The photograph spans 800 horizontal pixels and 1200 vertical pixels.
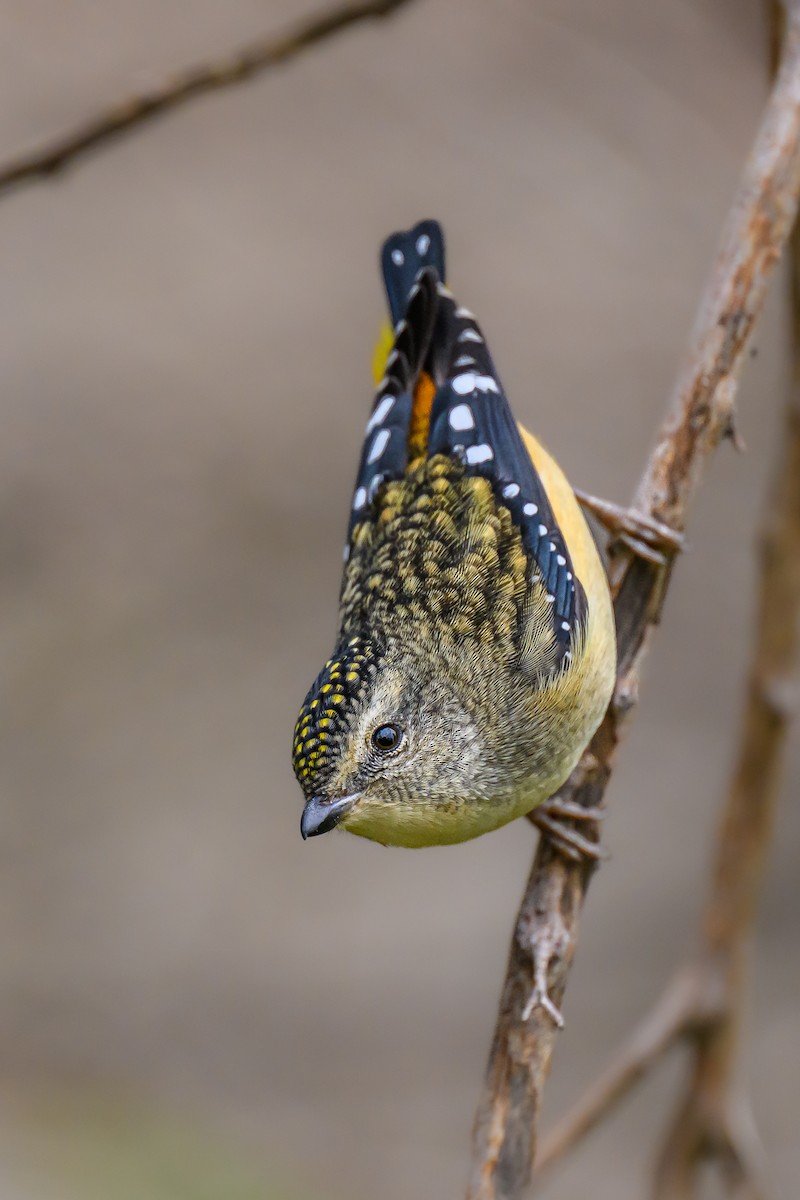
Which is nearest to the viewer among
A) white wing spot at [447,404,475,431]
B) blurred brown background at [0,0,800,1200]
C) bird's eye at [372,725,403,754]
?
bird's eye at [372,725,403,754]

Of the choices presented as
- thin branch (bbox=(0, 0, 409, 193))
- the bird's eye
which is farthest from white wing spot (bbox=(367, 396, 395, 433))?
the bird's eye

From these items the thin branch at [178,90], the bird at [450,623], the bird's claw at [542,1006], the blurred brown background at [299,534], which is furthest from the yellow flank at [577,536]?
the blurred brown background at [299,534]

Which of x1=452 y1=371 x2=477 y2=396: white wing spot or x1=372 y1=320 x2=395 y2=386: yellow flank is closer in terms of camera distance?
x1=452 y1=371 x2=477 y2=396: white wing spot

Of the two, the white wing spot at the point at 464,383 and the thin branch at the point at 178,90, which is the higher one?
the thin branch at the point at 178,90

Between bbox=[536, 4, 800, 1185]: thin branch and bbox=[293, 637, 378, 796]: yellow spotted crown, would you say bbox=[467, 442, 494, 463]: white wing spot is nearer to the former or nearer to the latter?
bbox=[293, 637, 378, 796]: yellow spotted crown

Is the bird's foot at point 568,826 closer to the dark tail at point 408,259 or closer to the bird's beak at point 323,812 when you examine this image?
the bird's beak at point 323,812

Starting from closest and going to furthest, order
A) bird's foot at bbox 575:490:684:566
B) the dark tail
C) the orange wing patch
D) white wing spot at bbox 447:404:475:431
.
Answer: bird's foot at bbox 575:490:684:566, white wing spot at bbox 447:404:475:431, the orange wing patch, the dark tail

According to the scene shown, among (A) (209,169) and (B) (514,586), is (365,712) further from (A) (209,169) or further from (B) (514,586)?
(A) (209,169)

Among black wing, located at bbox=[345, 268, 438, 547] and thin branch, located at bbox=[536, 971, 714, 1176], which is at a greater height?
black wing, located at bbox=[345, 268, 438, 547]
